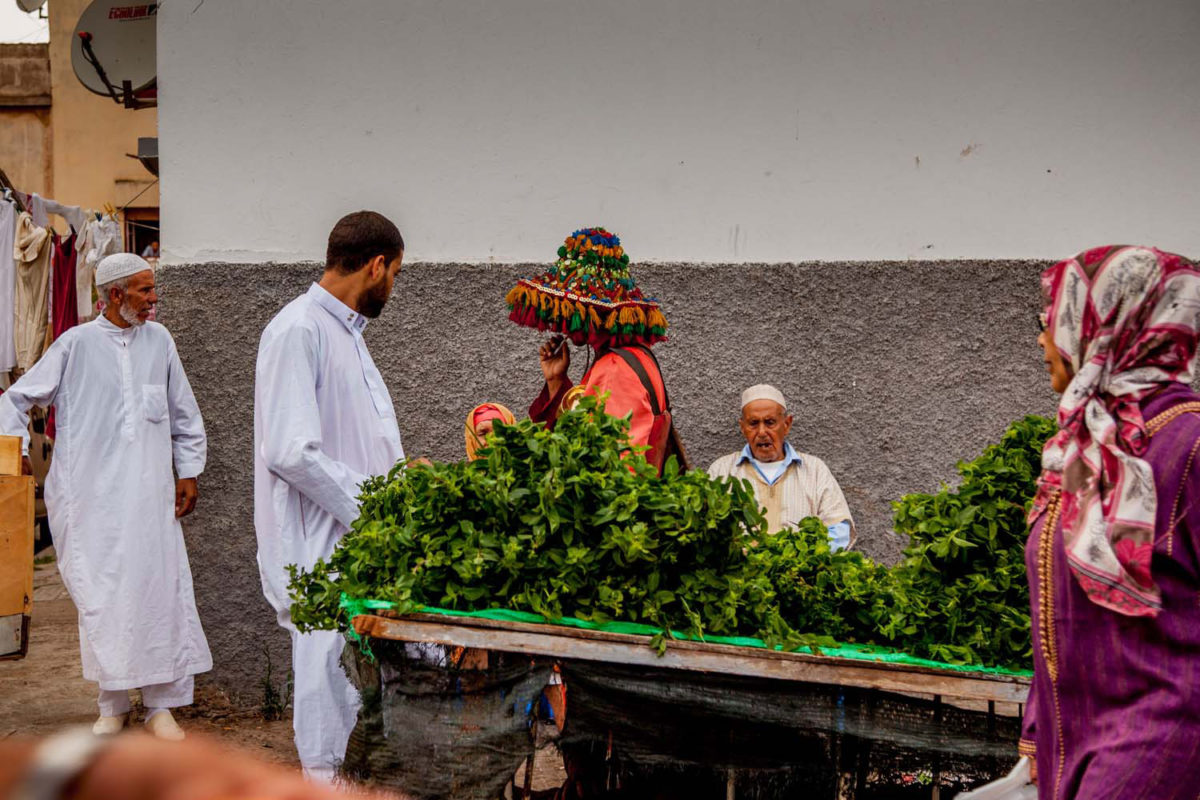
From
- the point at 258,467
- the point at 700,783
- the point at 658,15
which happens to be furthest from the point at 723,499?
the point at 658,15

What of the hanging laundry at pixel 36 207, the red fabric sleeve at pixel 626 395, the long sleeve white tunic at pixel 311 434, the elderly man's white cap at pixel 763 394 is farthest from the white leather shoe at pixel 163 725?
the hanging laundry at pixel 36 207

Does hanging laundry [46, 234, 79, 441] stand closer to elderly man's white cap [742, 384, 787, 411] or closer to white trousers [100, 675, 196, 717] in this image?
white trousers [100, 675, 196, 717]

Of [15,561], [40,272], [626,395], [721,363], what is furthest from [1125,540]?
[40,272]

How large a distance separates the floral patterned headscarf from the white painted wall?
3.36 metres

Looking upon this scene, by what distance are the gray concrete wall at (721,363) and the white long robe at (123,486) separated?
219 millimetres

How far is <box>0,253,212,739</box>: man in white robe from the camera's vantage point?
223 inches

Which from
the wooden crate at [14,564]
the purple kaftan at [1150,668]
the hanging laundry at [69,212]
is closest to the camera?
the purple kaftan at [1150,668]

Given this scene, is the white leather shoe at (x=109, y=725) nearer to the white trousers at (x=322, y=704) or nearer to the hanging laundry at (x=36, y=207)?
the white trousers at (x=322, y=704)

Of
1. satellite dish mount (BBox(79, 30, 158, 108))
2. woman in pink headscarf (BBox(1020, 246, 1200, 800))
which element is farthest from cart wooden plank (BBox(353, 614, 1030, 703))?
satellite dish mount (BBox(79, 30, 158, 108))

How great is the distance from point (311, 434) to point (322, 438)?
0.48ft

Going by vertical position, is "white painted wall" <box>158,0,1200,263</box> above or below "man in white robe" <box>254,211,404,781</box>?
above

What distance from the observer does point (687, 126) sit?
579 cm

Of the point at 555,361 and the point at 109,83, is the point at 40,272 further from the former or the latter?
the point at 555,361

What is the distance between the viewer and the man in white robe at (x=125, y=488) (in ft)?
18.6
